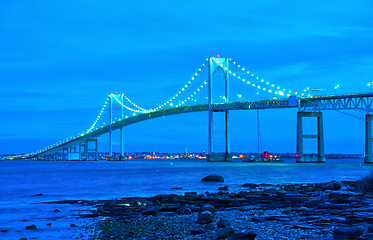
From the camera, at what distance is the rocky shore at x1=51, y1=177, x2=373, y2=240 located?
35.1 ft

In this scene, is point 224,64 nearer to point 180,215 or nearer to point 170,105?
point 170,105

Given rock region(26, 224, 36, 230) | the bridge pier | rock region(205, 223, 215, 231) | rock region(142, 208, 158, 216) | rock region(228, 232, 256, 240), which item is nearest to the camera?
rock region(228, 232, 256, 240)

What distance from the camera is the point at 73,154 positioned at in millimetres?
127000

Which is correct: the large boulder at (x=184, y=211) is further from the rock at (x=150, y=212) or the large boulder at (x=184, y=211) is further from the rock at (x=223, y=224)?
the rock at (x=223, y=224)

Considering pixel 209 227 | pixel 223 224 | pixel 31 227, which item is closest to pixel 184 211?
pixel 223 224

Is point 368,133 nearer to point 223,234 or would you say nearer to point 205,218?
point 205,218

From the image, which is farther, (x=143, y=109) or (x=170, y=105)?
(x=143, y=109)

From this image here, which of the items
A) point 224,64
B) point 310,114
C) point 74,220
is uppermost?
point 224,64

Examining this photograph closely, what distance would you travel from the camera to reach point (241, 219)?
13.0m

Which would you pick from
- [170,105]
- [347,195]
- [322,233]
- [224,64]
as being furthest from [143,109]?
[322,233]

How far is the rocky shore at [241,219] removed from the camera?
1070cm

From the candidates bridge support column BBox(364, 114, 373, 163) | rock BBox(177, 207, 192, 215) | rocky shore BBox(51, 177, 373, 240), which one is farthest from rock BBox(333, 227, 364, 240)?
bridge support column BBox(364, 114, 373, 163)

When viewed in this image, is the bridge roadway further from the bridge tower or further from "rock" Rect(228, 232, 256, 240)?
"rock" Rect(228, 232, 256, 240)

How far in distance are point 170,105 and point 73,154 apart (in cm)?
4424
